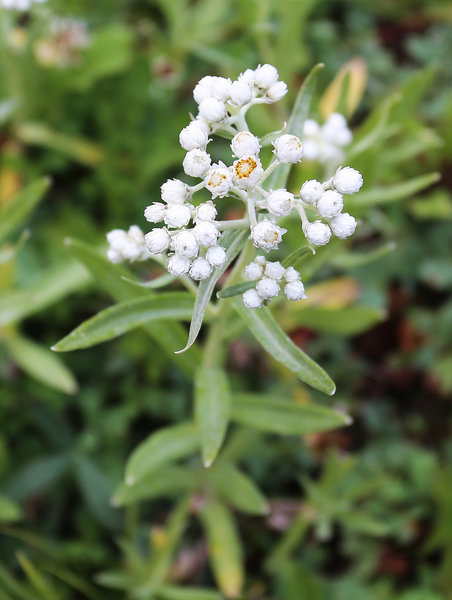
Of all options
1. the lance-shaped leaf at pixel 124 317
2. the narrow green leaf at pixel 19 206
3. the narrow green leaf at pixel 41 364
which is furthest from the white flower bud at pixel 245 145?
the narrow green leaf at pixel 41 364

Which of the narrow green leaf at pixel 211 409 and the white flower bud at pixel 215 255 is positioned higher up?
the white flower bud at pixel 215 255

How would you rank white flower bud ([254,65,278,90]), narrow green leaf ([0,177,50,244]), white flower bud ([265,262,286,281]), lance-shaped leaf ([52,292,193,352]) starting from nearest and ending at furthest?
1. white flower bud ([265,262,286,281])
2. white flower bud ([254,65,278,90])
3. lance-shaped leaf ([52,292,193,352])
4. narrow green leaf ([0,177,50,244])

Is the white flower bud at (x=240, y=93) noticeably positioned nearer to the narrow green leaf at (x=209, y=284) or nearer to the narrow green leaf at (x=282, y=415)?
the narrow green leaf at (x=209, y=284)

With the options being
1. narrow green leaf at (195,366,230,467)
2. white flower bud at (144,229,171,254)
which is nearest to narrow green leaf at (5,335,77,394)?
narrow green leaf at (195,366,230,467)

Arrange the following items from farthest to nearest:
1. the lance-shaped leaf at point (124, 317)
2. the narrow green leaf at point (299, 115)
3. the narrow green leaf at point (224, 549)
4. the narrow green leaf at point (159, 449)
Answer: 1. the narrow green leaf at point (224, 549)
2. the narrow green leaf at point (159, 449)
3. the narrow green leaf at point (299, 115)
4. the lance-shaped leaf at point (124, 317)

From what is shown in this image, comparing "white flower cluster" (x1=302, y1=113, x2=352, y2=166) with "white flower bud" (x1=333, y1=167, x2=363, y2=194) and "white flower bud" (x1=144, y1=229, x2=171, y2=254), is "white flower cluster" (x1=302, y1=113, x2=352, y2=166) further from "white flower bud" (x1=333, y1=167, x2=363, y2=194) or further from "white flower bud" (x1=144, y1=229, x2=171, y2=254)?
"white flower bud" (x1=144, y1=229, x2=171, y2=254)

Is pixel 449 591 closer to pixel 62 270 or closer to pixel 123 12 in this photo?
pixel 62 270
